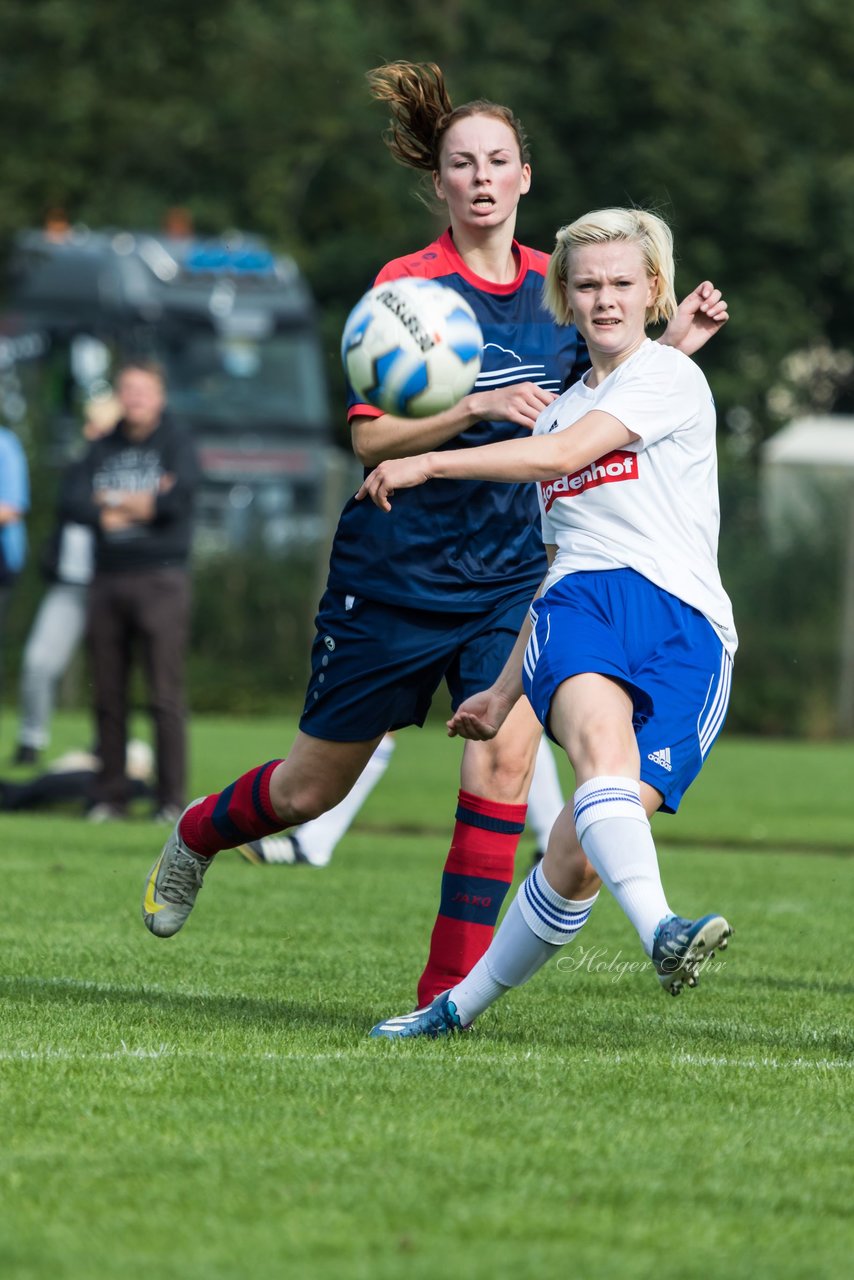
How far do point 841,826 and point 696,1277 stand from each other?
9721 millimetres

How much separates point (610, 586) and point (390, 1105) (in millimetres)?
1280

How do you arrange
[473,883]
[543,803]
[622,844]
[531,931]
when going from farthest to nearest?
[543,803] → [473,883] → [531,931] → [622,844]

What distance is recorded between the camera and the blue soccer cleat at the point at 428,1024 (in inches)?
193

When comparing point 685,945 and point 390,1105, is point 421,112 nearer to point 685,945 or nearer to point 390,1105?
point 685,945

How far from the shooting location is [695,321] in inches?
203

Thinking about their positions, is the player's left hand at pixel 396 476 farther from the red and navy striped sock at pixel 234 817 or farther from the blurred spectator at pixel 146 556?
the blurred spectator at pixel 146 556

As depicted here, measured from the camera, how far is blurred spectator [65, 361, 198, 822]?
11.0 m

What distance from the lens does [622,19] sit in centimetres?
3241

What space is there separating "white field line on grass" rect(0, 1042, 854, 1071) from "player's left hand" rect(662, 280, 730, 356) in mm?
1648

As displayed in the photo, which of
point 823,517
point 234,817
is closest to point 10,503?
point 234,817

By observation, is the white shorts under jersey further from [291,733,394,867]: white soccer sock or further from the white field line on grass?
[291,733,394,867]: white soccer sock

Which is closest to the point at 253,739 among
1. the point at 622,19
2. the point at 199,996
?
the point at 199,996

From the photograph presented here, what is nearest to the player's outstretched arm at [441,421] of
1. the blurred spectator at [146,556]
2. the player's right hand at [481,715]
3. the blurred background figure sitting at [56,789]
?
the player's right hand at [481,715]

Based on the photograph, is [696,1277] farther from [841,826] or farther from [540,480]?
[841,826]
